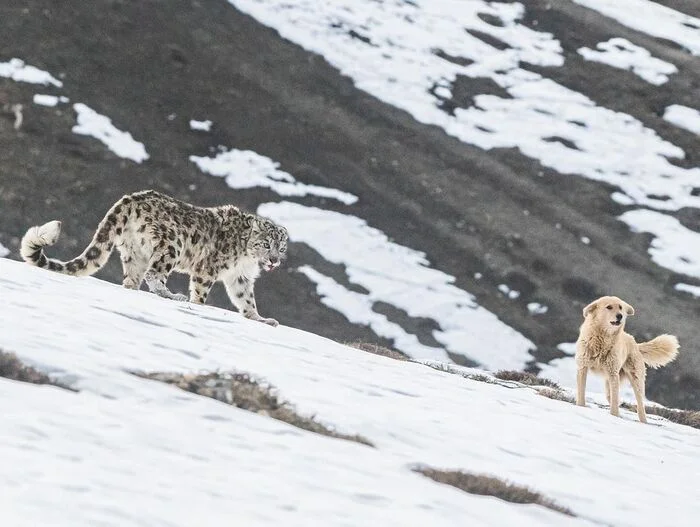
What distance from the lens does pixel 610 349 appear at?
14086 mm

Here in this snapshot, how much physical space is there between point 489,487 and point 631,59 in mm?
39105

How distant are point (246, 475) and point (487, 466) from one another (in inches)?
115

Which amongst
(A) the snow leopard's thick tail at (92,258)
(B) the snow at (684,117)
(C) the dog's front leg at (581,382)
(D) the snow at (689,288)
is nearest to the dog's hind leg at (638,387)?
(C) the dog's front leg at (581,382)

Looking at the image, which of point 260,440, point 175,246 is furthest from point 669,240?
point 260,440

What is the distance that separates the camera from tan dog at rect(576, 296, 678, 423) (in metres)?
13.9

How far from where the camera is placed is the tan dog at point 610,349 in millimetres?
13898

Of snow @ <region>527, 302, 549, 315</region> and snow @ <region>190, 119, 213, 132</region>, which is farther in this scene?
snow @ <region>190, 119, 213, 132</region>

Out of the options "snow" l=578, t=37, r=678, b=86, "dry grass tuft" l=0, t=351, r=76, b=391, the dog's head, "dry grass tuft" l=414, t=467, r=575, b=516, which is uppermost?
"snow" l=578, t=37, r=678, b=86

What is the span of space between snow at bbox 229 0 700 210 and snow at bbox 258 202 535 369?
8896mm

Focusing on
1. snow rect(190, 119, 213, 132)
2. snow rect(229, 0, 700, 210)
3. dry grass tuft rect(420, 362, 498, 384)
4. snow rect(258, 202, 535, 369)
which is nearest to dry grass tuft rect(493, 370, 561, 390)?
dry grass tuft rect(420, 362, 498, 384)

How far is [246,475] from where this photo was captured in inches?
269

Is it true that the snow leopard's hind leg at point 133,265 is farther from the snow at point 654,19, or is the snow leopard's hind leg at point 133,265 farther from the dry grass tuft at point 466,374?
the snow at point 654,19

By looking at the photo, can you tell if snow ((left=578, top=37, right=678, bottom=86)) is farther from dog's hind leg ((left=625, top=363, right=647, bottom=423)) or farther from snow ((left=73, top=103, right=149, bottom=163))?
dog's hind leg ((left=625, top=363, right=647, bottom=423))

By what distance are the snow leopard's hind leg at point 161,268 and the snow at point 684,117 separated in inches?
1180
